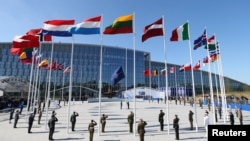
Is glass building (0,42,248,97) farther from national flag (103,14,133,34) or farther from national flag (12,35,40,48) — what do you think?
national flag (103,14,133,34)

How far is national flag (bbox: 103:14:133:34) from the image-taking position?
15.7 metres

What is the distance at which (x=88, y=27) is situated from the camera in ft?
52.4

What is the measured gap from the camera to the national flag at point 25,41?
1939 centimetres

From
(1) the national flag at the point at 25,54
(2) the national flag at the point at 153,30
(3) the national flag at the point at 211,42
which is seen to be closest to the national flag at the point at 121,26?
(2) the national flag at the point at 153,30

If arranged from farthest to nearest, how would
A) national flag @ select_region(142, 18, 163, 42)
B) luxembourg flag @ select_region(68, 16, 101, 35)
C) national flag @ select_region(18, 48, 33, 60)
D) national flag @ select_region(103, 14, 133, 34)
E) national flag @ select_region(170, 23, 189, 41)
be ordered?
→ national flag @ select_region(18, 48, 33, 60)
national flag @ select_region(170, 23, 189, 41)
national flag @ select_region(142, 18, 163, 42)
luxembourg flag @ select_region(68, 16, 101, 35)
national flag @ select_region(103, 14, 133, 34)

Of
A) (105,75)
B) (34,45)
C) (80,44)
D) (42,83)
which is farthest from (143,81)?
(34,45)

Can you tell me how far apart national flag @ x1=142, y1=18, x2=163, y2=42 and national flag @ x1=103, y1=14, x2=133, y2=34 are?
1.21 metres

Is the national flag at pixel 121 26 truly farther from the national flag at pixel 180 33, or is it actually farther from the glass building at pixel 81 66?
the glass building at pixel 81 66

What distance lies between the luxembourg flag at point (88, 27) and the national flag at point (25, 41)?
5.60 meters

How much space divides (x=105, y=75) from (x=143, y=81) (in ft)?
63.5

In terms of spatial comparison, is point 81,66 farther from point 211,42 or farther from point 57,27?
point 57,27

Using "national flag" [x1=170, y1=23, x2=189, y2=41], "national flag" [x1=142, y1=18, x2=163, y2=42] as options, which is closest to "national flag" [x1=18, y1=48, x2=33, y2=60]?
"national flag" [x1=142, y1=18, x2=163, y2=42]

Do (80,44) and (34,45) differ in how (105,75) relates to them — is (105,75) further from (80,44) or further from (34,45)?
(34,45)

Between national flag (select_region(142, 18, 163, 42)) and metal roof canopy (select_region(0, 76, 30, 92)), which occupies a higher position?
national flag (select_region(142, 18, 163, 42))
